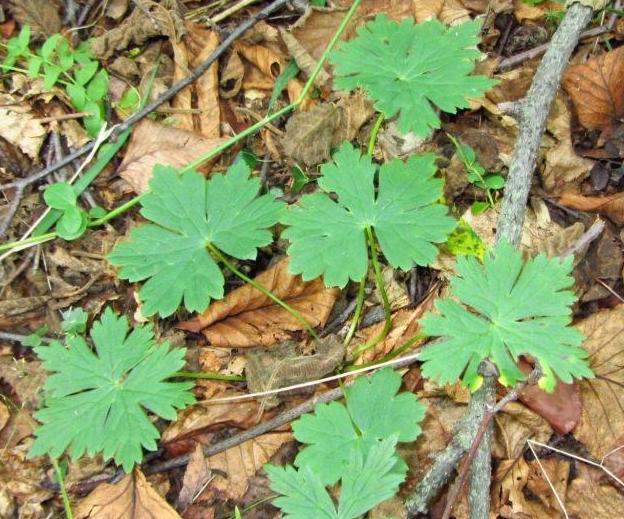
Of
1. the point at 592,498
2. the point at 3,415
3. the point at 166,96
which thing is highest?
the point at 166,96

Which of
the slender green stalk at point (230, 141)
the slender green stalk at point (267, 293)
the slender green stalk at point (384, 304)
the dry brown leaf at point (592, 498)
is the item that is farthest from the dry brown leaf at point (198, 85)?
the dry brown leaf at point (592, 498)

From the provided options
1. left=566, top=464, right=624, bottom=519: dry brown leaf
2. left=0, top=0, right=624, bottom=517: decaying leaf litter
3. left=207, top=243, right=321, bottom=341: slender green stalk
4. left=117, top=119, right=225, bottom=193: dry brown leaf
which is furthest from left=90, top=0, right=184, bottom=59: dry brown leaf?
left=566, top=464, right=624, bottom=519: dry brown leaf

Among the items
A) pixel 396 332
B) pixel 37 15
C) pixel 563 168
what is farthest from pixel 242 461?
pixel 37 15

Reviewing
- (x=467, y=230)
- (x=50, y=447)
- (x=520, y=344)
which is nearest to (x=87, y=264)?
(x=50, y=447)

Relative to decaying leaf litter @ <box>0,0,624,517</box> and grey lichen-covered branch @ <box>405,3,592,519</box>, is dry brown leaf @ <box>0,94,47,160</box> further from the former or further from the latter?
grey lichen-covered branch @ <box>405,3,592,519</box>

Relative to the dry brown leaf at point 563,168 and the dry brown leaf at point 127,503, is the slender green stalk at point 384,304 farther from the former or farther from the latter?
the dry brown leaf at point 127,503

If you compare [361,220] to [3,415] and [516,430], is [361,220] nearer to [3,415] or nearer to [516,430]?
[516,430]
